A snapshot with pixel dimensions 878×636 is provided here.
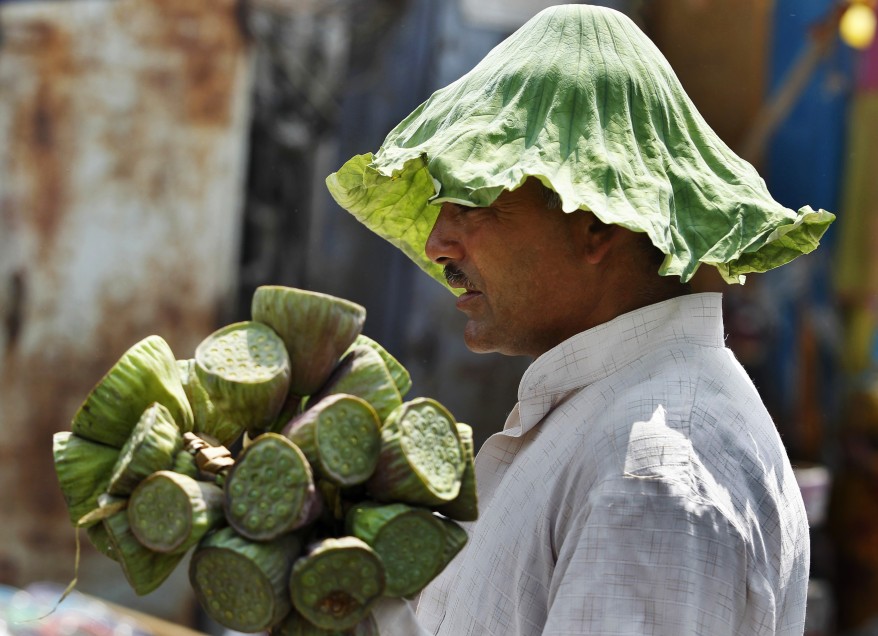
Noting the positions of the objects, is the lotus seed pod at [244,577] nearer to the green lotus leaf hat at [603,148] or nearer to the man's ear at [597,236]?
the green lotus leaf hat at [603,148]

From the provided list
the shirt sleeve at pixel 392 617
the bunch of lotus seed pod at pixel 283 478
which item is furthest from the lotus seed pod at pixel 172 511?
the shirt sleeve at pixel 392 617

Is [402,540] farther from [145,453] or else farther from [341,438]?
[145,453]

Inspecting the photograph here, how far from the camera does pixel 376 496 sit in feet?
4.59

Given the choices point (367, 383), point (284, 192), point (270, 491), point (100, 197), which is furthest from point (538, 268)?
point (100, 197)

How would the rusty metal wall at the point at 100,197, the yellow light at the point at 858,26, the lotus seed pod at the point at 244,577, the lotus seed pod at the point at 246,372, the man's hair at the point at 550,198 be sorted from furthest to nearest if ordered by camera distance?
the yellow light at the point at 858,26 → the rusty metal wall at the point at 100,197 → the man's hair at the point at 550,198 → the lotus seed pod at the point at 246,372 → the lotus seed pod at the point at 244,577

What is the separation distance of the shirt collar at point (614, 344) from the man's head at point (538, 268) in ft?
0.13

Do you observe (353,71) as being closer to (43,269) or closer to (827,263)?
(43,269)

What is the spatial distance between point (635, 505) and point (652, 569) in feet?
0.26

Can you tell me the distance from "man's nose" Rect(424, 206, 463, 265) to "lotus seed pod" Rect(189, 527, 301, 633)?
0.59 m

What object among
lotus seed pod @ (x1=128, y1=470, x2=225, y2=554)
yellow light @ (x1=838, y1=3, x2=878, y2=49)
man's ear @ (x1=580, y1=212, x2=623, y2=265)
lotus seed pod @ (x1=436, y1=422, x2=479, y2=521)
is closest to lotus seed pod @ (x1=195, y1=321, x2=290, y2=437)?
lotus seed pod @ (x1=128, y1=470, x2=225, y2=554)

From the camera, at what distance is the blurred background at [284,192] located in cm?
475

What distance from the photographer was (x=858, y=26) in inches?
197

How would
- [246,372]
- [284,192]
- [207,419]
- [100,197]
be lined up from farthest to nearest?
1. [284,192]
2. [100,197]
3. [207,419]
4. [246,372]

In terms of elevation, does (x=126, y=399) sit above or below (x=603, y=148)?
below
